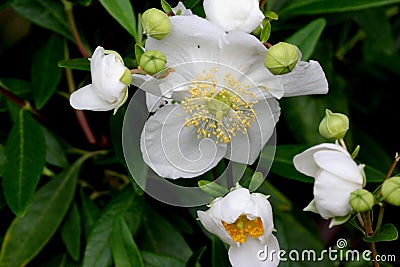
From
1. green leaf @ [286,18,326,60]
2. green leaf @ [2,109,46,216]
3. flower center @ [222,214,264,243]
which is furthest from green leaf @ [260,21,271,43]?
green leaf @ [2,109,46,216]

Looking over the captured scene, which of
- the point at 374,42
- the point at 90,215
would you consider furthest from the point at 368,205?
the point at 374,42

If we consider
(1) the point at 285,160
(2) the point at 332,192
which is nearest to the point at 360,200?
(2) the point at 332,192

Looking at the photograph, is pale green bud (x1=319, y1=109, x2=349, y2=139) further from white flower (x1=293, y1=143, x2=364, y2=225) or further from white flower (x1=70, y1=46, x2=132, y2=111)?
white flower (x1=70, y1=46, x2=132, y2=111)

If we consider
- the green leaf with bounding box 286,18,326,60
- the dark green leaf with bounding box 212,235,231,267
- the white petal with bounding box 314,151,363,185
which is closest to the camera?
the white petal with bounding box 314,151,363,185

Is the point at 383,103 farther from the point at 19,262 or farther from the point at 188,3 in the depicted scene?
the point at 19,262

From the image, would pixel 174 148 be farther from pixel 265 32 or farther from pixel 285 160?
pixel 285 160
